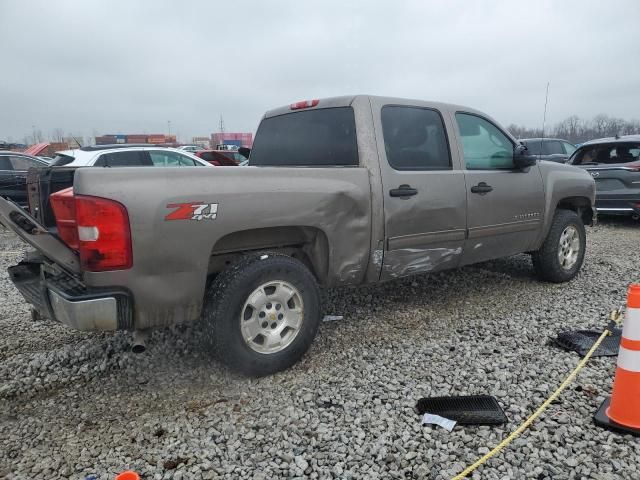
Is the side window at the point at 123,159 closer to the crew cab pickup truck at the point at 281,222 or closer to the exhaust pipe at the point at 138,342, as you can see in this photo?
the crew cab pickup truck at the point at 281,222

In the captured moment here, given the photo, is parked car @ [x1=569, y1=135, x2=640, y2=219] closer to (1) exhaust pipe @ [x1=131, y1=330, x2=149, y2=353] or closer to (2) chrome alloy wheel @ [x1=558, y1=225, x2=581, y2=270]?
(2) chrome alloy wheel @ [x1=558, y1=225, x2=581, y2=270]

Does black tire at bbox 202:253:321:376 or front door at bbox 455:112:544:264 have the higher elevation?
front door at bbox 455:112:544:264

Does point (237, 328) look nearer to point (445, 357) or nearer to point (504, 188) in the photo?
point (445, 357)

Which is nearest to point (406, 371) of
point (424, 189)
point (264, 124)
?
point (424, 189)

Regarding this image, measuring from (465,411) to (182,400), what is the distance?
5.62 ft

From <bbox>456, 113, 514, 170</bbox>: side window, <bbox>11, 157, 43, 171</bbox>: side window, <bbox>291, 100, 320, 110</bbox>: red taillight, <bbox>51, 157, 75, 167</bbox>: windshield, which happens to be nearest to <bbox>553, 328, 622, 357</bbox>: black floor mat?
<bbox>456, 113, 514, 170</bbox>: side window

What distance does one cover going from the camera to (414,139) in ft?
13.1

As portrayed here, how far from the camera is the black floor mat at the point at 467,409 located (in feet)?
8.70

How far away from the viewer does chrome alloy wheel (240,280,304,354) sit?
10.1ft

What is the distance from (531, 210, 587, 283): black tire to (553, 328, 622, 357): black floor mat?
138 cm

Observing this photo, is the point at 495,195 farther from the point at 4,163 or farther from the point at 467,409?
the point at 4,163

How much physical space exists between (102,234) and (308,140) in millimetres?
2077

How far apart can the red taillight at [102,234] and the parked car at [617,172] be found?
8.96 meters

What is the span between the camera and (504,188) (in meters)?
4.53
